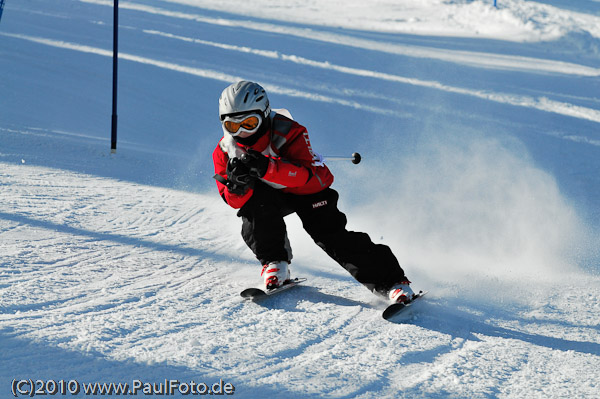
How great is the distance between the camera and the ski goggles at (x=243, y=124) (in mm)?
3850

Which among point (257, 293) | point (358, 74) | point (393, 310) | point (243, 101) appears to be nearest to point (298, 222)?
point (257, 293)

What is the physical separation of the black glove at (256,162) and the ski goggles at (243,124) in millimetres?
211

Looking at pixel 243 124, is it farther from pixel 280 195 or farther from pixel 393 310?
pixel 393 310

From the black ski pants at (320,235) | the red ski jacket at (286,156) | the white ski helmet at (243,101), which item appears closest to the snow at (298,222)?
the black ski pants at (320,235)

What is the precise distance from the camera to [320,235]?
13.4ft

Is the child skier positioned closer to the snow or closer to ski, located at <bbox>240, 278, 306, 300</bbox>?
ski, located at <bbox>240, 278, 306, 300</bbox>

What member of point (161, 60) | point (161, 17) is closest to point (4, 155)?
point (161, 60)

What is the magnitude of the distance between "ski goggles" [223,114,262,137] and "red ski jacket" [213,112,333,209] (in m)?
0.08

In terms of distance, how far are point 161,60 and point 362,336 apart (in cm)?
1092

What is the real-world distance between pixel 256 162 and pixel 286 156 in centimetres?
38

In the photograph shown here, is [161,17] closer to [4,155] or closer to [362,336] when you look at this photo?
[4,155]

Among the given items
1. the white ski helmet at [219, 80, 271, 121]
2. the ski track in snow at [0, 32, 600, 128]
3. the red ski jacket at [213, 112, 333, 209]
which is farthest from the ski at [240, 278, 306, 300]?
the ski track in snow at [0, 32, 600, 128]

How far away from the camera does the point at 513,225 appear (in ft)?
19.6

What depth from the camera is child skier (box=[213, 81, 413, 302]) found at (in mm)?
3857
